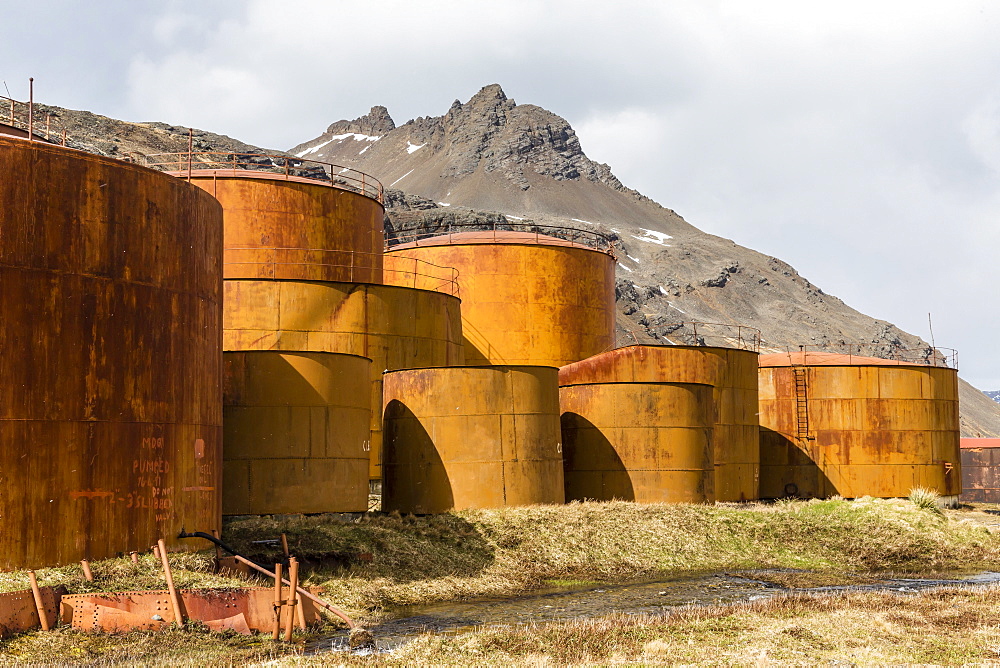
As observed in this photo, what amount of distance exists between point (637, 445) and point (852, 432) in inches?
516

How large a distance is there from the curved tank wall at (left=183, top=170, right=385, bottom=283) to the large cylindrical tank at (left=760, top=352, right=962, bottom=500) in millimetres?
17524

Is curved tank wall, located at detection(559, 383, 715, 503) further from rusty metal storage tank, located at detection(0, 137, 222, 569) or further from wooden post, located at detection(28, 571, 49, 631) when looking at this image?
wooden post, located at detection(28, 571, 49, 631)

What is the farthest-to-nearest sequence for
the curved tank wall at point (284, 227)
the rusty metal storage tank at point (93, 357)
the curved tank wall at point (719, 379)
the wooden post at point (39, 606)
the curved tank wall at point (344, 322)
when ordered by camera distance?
the curved tank wall at point (719, 379) < the curved tank wall at point (284, 227) < the curved tank wall at point (344, 322) < the rusty metal storage tank at point (93, 357) < the wooden post at point (39, 606)

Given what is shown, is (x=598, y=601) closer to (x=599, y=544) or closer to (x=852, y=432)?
(x=599, y=544)

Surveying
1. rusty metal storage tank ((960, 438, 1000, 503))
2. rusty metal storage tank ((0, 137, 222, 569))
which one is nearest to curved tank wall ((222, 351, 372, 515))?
rusty metal storage tank ((0, 137, 222, 569))

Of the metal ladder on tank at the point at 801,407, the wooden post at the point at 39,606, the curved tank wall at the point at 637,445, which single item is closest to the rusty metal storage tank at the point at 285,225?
the curved tank wall at the point at 637,445

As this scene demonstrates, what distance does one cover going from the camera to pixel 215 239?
2169 cm

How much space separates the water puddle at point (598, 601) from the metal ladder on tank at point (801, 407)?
49.3ft

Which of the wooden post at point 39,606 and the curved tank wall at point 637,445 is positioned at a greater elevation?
the curved tank wall at point 637,445

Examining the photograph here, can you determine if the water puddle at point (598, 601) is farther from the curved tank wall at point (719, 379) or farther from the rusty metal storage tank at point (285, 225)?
the rusty metal storage tank at point (285, 225)

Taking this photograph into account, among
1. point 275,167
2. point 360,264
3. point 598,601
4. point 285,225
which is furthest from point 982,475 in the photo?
point 598,601

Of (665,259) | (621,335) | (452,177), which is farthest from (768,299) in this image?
(452,177)

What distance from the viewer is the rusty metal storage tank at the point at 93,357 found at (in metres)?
17.0

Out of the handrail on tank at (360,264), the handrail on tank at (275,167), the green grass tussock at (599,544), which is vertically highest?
the handrail on tank at (275,167)
